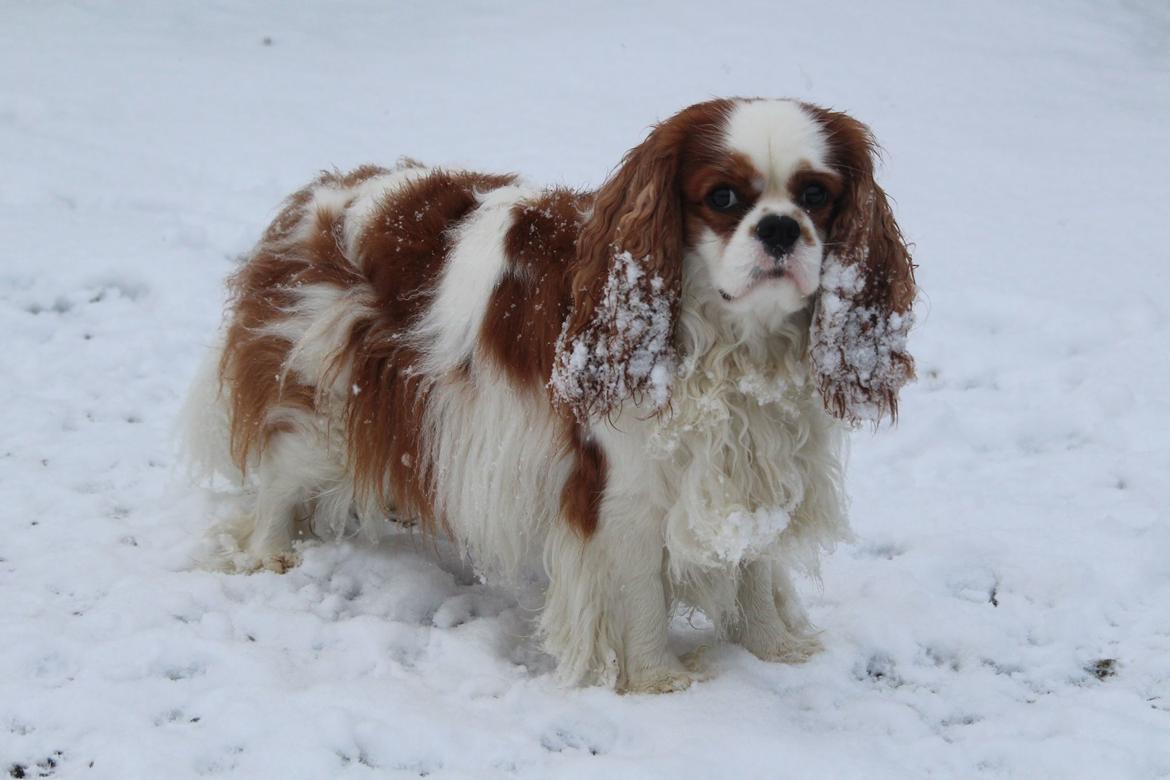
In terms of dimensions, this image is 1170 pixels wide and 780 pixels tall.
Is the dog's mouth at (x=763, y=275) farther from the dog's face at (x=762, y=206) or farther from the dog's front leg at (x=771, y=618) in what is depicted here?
the dog's front leg at (x=771, y=618)

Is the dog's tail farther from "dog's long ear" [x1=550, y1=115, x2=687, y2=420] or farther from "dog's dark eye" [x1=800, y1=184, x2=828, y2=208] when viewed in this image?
"dog's dark eye" [x1=800, y1=184, x2=828, y2=208]

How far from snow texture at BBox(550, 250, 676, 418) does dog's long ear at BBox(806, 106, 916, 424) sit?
448 mm

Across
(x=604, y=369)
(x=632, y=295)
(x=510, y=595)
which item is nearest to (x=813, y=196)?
(x=632, y=295)

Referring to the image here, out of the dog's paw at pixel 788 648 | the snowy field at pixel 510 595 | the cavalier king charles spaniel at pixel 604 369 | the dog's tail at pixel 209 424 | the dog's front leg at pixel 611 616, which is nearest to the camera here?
the snowy field at pixel 510 595

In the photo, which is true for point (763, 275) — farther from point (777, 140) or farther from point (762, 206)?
point (777, 140)

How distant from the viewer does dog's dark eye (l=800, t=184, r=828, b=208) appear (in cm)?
334

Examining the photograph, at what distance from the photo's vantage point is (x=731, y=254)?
3.23m

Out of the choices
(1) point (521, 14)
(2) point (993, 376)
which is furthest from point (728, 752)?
(1) point (521, 14)

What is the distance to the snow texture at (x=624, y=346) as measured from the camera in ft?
11.1

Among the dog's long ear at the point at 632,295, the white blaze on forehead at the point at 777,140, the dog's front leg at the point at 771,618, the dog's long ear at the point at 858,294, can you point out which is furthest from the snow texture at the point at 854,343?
the dog's front leg at the point at 771,618

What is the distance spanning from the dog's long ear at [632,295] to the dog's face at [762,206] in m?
0.08

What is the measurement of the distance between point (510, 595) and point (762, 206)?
1838 millimetres

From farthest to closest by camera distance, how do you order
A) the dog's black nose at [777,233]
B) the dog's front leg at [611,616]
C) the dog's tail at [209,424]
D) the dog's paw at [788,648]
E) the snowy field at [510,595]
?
the dog's tail at [209,424], the dog's paw at [788,648], the dog's front leg at [611,616], the snowy field at [510,595], the dog's black nose at [777,233]

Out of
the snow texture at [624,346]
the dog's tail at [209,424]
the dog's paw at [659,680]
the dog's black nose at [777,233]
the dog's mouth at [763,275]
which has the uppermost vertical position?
the dog's black nose at [777,233]
